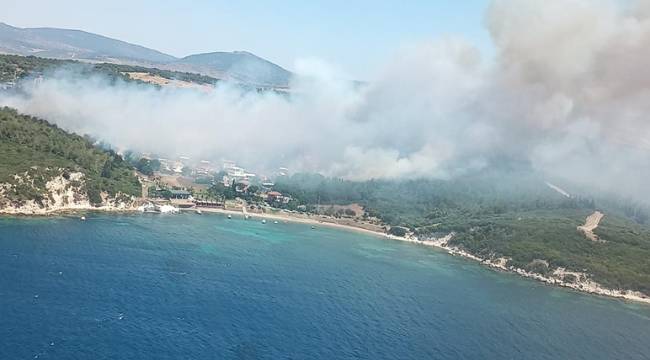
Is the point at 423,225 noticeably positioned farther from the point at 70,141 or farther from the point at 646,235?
the point at 70,141

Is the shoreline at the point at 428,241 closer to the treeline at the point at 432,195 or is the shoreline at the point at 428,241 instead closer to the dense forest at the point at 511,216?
the dense forest at the point at 511,216

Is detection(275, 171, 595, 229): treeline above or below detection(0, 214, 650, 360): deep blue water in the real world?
above

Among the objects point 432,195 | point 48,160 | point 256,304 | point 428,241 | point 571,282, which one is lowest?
point 256,304

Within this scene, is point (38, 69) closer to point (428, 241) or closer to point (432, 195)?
point (432, 195)

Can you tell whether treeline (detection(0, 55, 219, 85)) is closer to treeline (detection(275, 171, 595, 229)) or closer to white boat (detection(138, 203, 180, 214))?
white boat (detection(138, 203, 180, 214))

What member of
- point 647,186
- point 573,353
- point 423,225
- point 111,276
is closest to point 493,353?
point 573,353

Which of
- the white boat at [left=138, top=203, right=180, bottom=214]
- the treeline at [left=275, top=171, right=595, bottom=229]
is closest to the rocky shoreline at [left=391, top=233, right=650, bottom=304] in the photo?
the treeline at [left=275, top=171, right=595, bottom=229]

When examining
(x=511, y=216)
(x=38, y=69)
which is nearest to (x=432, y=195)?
(x=511, y=216)
